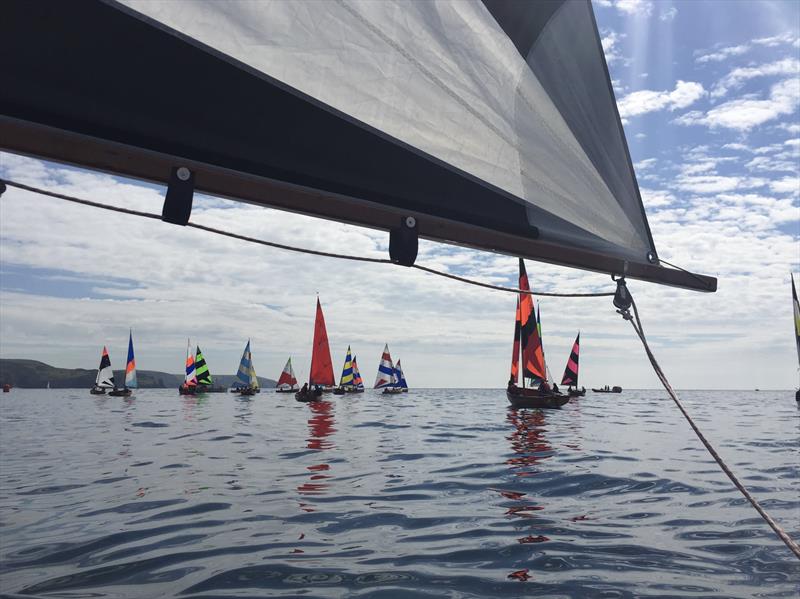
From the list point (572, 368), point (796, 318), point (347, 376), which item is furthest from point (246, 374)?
point (796, 318)

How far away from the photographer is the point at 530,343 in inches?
1455

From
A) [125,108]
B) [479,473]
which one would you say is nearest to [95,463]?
[479,473]

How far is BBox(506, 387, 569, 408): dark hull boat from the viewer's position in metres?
40.0

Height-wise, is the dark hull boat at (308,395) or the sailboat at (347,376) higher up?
the sailboat at (347,376)

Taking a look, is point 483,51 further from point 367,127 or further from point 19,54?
point 19,54

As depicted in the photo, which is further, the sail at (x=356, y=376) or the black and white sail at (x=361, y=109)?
the sail at (x=356, y=376)

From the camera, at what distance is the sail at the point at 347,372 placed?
3132 inches

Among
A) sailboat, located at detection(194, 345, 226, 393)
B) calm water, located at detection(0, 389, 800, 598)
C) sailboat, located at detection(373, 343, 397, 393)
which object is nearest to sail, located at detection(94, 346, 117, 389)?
sailboat, located at detection(194, 345, 226, 393)

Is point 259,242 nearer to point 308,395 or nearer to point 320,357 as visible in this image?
point 320,357

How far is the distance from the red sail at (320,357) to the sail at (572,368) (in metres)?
29.2

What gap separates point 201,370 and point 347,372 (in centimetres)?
1907

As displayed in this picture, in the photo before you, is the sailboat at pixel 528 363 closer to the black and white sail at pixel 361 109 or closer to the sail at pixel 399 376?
the black and white sail at pixel 361 109

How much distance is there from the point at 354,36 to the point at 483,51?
747mm

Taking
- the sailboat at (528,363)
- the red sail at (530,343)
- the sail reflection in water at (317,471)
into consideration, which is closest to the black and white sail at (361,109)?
the sail reflection in water at (317,471)
